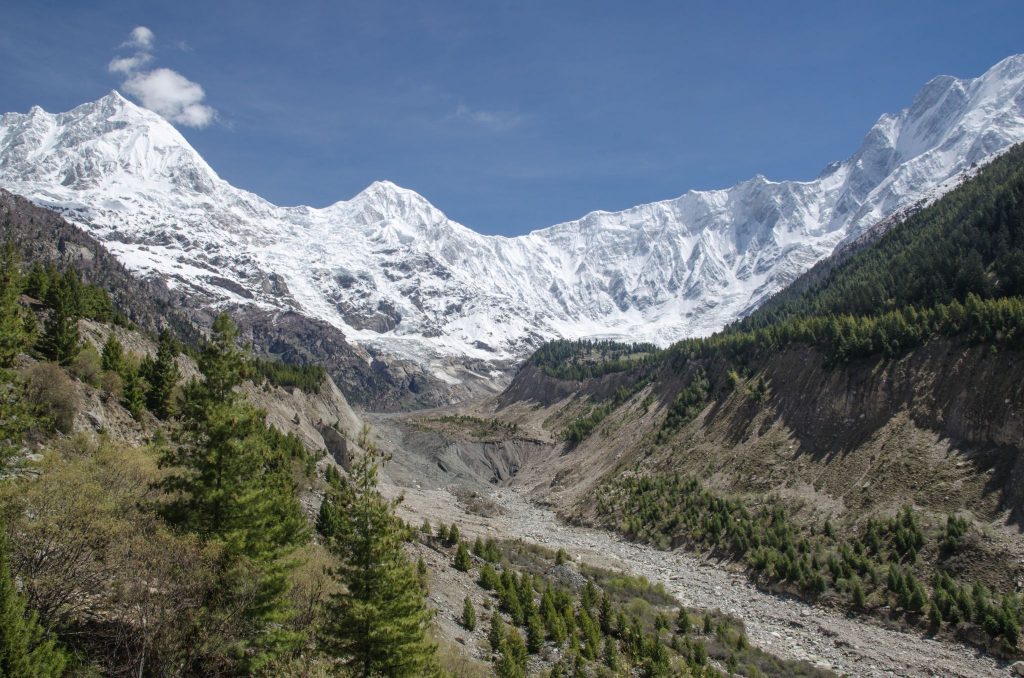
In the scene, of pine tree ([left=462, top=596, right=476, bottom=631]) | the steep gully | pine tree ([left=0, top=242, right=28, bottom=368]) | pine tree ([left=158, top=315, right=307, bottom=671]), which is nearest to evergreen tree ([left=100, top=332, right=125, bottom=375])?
pine tree ([left=0, top=242, right=28, bottom=368])

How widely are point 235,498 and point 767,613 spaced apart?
39.2m

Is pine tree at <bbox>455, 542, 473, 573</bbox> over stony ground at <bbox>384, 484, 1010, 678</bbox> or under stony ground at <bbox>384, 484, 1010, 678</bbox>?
over

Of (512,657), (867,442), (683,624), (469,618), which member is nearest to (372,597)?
(512,657)

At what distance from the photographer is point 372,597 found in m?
19.6

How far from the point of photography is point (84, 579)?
54.2 ft

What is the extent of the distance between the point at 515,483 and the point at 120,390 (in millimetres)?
82566

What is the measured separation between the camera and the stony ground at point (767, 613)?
115 ft

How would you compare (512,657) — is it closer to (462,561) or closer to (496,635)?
(496,635)

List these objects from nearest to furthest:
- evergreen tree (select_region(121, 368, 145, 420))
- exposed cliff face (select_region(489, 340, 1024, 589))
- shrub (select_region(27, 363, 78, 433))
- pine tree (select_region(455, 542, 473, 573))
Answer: shrub (select_region(27, 363, 78, 433)) → pine tree (select_region(455, 542, 473, 573)) → evergreen tree (select_region(121, 368, 145, 420)) → exposed cliff face (select_region(489, 340, 1024, 589))

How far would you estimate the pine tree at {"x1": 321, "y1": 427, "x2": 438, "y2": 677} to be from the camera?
63.7 feet

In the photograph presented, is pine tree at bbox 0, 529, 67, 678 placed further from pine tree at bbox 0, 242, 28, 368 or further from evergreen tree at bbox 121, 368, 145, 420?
evergreen tree at bbox 121, 368, 145, 420

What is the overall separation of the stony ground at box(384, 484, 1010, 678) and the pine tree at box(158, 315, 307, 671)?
38.3 feet

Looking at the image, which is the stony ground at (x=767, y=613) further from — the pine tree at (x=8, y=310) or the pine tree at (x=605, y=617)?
the pine tree at (x=8, y=310)

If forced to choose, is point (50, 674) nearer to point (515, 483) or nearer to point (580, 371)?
point (515, 483)
